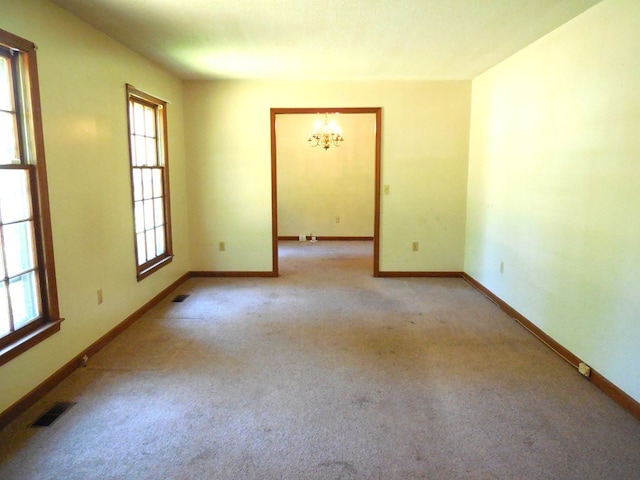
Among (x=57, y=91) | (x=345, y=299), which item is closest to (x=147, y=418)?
(x=57, y=91)

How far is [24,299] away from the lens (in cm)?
252

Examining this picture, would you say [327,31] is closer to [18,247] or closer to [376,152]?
[376,152]

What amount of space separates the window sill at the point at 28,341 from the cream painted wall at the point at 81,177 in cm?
5

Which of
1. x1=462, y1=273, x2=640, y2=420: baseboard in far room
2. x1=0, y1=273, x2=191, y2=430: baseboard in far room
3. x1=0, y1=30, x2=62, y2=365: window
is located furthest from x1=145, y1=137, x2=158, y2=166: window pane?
x1=462, y1=273, x2=640, y2=420: baseboard in far room

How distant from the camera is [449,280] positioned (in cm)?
529

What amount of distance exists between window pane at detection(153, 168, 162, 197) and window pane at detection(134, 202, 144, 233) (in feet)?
1.24

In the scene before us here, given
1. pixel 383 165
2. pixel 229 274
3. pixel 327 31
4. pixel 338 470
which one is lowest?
pixel 338 470

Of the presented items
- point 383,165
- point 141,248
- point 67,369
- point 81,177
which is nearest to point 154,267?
point 141,248

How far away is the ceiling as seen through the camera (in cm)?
277

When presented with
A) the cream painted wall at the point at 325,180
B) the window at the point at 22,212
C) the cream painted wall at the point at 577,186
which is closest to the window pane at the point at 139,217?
the window at the point at 22,212

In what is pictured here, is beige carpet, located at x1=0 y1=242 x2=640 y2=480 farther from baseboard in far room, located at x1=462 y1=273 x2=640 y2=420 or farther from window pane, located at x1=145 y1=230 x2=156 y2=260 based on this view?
window pane, located at x1=145 y1=230 x2=156 y2=260

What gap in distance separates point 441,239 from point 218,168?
2.98 m

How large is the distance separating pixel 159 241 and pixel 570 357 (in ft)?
13.0

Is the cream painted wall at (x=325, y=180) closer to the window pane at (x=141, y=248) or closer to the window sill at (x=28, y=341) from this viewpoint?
the window pane at (x=141, y=248)
